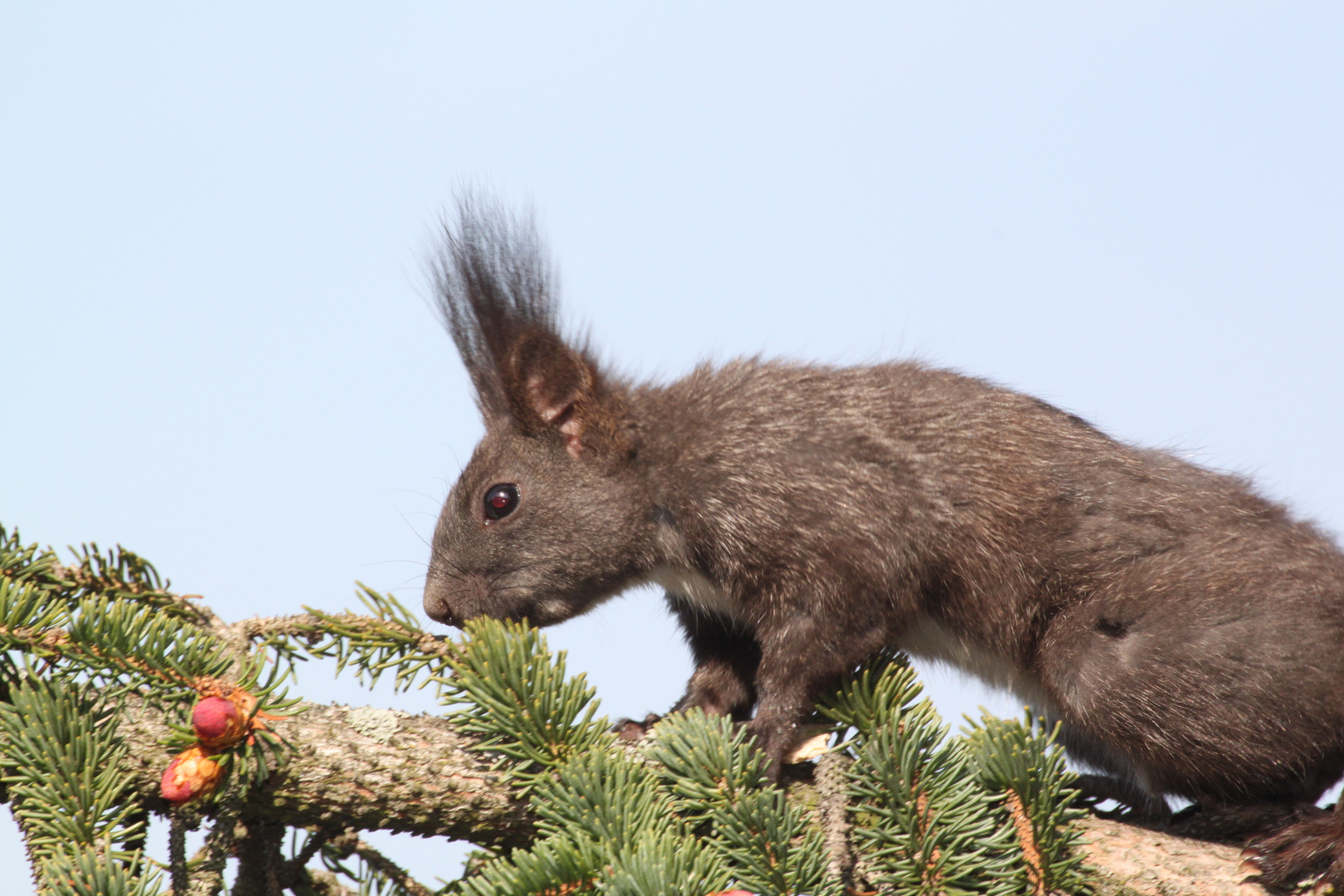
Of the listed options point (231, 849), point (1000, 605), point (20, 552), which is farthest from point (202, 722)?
point (1000, 605)

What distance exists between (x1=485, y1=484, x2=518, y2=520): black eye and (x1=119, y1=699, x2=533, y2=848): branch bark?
1.20m

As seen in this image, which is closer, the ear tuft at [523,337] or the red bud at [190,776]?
the red bud at [190,776]

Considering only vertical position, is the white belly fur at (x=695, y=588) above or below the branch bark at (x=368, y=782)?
above

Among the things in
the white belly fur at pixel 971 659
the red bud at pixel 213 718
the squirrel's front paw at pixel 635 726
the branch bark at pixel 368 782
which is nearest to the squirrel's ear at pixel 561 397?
the squirrel's front paw at pixel 635 726

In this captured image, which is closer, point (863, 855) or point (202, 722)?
point (202, 722)

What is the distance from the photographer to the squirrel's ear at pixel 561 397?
11.5ft

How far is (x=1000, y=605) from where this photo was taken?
327 centimetres

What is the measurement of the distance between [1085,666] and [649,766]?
1.48 meters

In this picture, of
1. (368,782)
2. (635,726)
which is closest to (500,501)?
(635,726)

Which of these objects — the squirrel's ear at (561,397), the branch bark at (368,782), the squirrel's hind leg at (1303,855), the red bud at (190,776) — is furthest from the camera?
the squirrel's ear at (561,397)

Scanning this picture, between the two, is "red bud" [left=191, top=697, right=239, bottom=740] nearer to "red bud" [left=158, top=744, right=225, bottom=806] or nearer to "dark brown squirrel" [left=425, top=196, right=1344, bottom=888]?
"red bud" [left=158, top=744, right=225, bottom=806]

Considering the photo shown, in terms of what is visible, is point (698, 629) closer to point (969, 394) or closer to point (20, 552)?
point (969, 394)

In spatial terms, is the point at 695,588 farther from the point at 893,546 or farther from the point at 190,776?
the point at 190,776

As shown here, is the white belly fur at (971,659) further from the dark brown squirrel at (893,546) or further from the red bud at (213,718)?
the red bud at (213,718)
